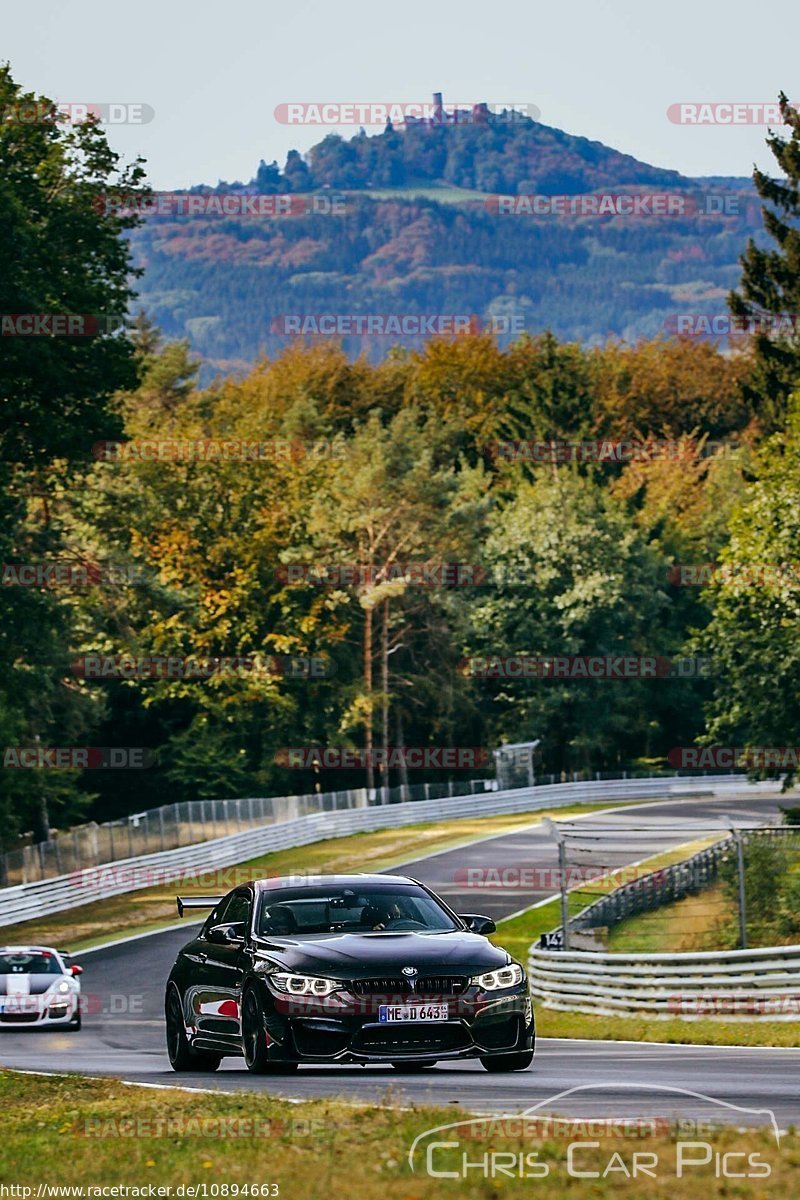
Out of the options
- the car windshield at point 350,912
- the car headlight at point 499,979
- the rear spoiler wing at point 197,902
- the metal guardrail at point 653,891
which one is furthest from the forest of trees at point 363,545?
the car headlight at point 499,979

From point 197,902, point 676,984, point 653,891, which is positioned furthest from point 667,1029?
point 653,891

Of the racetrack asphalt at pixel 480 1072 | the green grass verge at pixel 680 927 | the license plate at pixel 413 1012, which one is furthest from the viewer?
the green grass verge at pixel 680 927

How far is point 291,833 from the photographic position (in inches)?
2586

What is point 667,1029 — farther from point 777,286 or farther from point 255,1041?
point 777,286

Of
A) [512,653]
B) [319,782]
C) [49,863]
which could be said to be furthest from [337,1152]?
[512,653]

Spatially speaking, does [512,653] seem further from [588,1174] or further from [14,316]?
[588,1174]

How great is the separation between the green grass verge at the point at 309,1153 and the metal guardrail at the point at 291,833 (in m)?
35.6

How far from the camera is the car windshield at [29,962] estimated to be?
26781 millimetres

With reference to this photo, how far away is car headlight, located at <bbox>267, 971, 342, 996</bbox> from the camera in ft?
44.3

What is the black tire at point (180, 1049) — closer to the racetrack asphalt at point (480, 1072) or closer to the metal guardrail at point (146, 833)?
the racetrack asphalt at point (480, 1072)

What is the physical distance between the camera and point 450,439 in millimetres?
106688

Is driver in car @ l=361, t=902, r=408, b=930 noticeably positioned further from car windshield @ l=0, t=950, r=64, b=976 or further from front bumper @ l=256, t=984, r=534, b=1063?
car windshield @ l=0, t=950, r=64, b=976

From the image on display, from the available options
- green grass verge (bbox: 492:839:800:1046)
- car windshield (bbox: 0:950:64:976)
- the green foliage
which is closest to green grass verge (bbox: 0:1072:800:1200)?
green grass verge (bbox: 492:839:800:1046)

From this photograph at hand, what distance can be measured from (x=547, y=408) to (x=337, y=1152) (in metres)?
97.2
